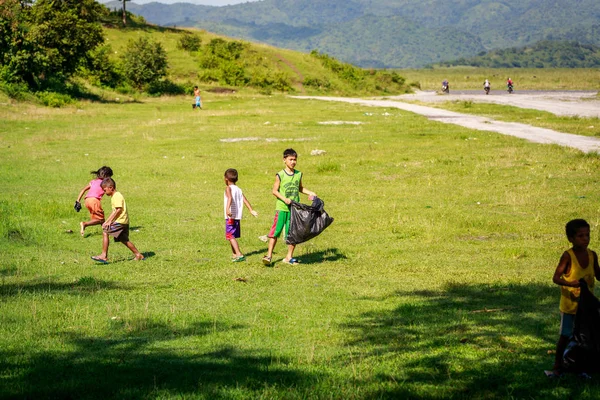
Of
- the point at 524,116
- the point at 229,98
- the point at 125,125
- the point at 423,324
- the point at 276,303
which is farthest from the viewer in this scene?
the point at 229,98

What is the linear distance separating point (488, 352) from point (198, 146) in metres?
25.6

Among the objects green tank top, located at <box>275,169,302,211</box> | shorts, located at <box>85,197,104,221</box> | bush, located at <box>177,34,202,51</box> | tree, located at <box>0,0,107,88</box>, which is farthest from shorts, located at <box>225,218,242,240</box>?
bush, located at <box>177,34,202,51</box>

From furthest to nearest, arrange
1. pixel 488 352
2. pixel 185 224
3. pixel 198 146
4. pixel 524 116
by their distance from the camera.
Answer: pixel 524 116, pixel 198 146, pixel 185 224, pixel 488 352

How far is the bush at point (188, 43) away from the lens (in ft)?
309

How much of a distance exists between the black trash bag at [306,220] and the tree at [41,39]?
43.0m

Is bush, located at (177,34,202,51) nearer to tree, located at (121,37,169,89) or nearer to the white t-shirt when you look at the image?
tree, located at (121,37,169,89)

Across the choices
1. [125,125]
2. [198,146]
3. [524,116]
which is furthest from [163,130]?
[524,116]

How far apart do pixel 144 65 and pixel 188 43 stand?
27.8 m

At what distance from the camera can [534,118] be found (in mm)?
42625

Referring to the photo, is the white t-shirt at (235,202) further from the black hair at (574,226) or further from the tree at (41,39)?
the tree at (41,39)

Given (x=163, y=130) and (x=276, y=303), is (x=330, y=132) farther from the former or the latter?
(x=276, y=303)

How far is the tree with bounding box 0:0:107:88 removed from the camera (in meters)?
50.3

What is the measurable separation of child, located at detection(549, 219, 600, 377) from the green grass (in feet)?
92.4

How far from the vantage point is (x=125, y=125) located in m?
40.2
